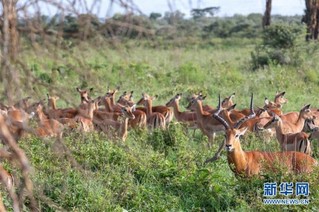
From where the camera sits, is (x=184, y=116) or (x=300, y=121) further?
(x=184, y=116)

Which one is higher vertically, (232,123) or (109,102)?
(232,123)

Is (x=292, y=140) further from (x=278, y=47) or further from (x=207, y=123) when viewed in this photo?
(x=278, y=47)

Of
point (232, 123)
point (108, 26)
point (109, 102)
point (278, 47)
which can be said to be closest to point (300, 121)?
point (232, 123)

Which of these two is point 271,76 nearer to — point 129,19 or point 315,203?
point 315,203

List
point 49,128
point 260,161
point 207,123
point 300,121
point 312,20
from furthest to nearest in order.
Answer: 1. point 312,20
2. point 207,123
3. point 300,121
4. point 260,161
5. point 49,128

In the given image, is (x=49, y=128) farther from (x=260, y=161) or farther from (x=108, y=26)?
(x=260, y=161)

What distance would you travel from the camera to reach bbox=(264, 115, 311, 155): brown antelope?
282 inches

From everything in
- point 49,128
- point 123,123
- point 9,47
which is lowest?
point 123,123

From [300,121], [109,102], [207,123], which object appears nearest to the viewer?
[300,121]

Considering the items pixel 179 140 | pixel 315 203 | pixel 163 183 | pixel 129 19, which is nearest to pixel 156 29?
pixel 129 19

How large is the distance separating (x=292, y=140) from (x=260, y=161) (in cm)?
184

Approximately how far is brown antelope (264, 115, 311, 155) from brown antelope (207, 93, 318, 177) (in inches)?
48.0

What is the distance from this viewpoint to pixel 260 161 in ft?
18.7

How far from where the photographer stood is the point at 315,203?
4.87 meters
